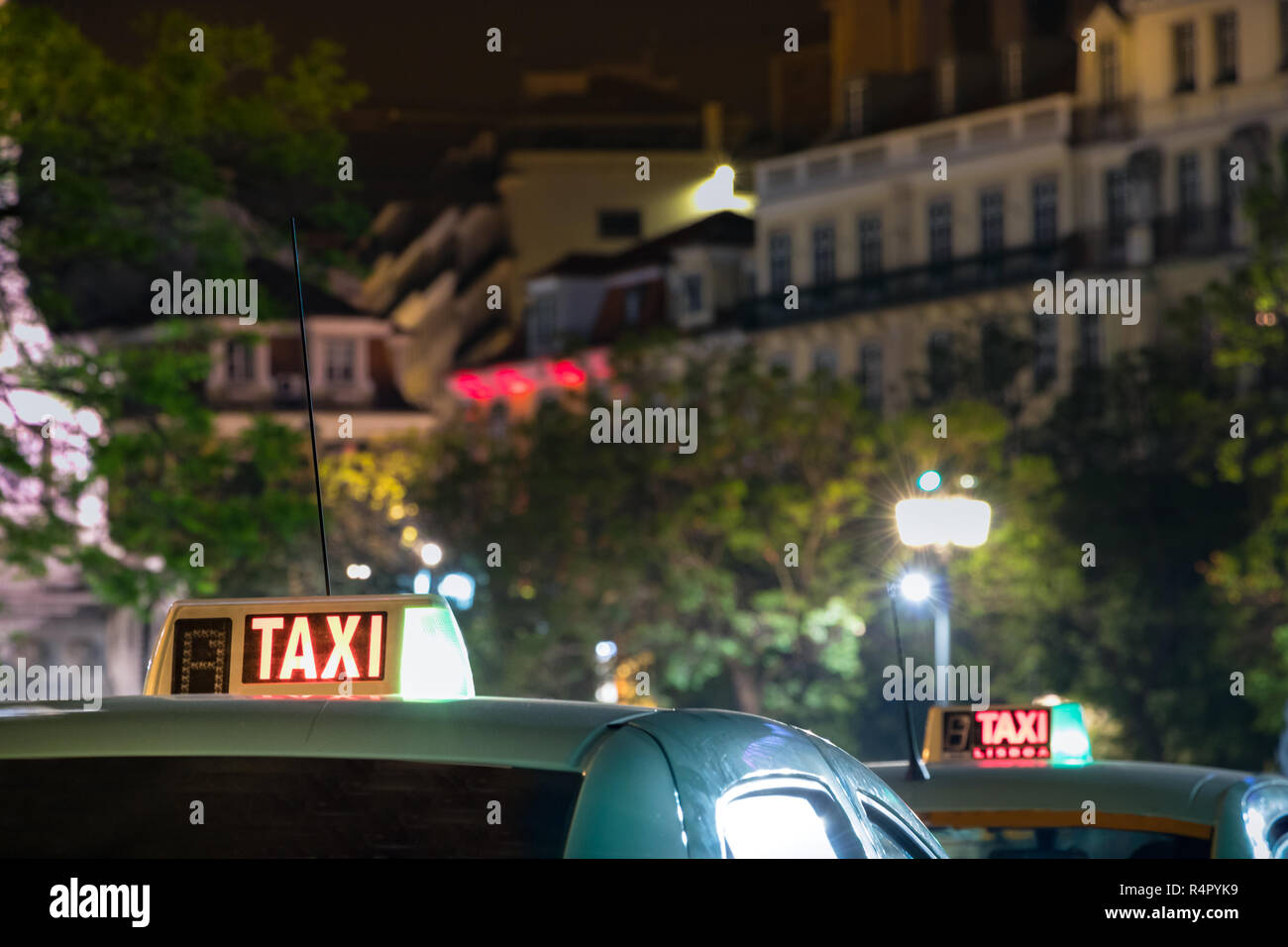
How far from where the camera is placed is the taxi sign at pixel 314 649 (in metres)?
4.03

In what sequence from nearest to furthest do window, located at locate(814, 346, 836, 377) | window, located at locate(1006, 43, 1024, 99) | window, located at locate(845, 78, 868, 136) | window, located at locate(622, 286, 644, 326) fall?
1. window, located at locate(1006, 43, 1024, 99)
2. window, located at locate(814, 346, 836, 377)
3. window, located at locate(845, 78, 868, 136)
4. window, located at locate(622, 286, 644, 326)

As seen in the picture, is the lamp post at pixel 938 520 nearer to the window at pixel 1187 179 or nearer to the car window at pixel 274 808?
the car window at pixel 274 808

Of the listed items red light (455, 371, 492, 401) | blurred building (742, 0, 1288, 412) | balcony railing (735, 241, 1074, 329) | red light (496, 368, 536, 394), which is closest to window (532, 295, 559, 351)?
red light (496, 368, 536, 394)

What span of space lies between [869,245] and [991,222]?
475 cm

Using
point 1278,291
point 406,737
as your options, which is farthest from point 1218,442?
point 406,737

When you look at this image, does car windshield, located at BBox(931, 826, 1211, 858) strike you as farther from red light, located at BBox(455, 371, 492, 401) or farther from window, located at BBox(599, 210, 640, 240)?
window, located at BBox(599, 210, 640, 240)

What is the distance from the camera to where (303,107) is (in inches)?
944

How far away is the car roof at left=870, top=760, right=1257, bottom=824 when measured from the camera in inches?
242

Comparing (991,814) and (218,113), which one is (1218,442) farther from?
(991,814)

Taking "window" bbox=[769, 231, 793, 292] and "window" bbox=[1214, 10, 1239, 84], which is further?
"window" bbox=[769, 231, 793, 292]

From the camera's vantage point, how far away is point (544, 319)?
3278 inches

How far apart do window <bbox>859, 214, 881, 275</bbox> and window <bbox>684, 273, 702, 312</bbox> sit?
7.10 metres

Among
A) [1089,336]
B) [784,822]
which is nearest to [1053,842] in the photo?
[784,822]

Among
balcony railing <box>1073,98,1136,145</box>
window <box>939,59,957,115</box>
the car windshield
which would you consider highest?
window <box>939,59,957,115</box>
